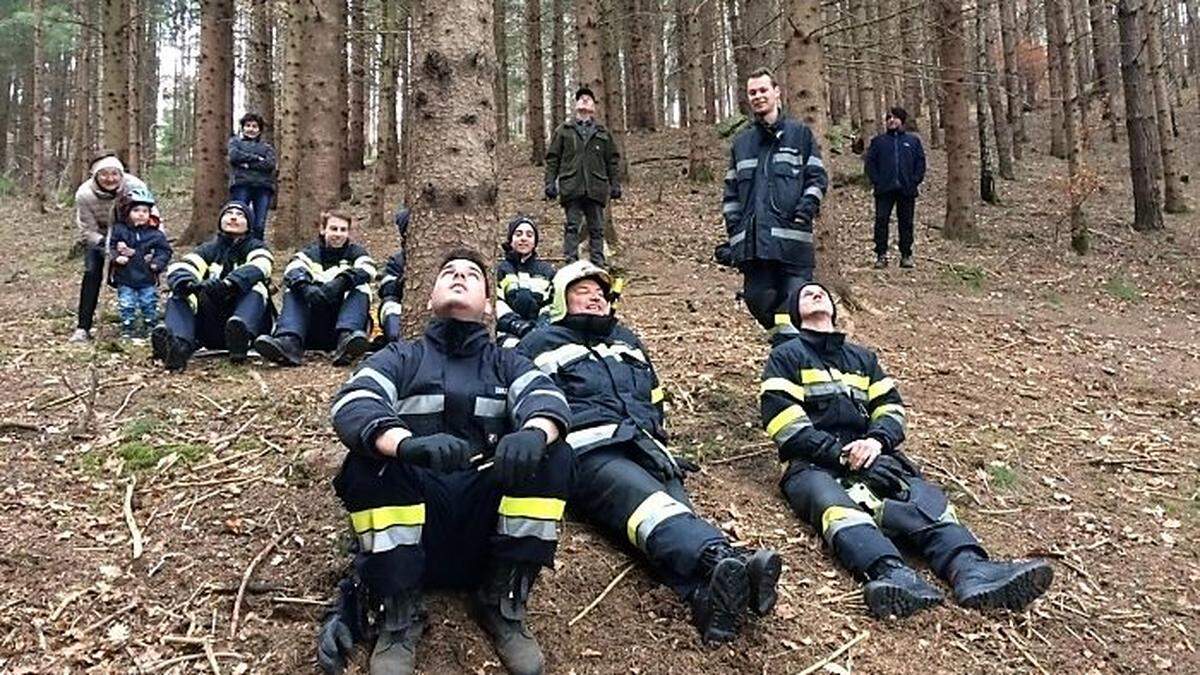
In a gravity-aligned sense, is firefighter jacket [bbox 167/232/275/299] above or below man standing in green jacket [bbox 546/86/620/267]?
below

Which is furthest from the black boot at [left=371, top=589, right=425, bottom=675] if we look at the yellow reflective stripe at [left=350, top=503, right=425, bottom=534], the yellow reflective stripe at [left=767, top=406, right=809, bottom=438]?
the yellow reflective stripe at [left=767, top=406, right=809, bottom=438]

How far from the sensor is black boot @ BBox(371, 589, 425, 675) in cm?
325

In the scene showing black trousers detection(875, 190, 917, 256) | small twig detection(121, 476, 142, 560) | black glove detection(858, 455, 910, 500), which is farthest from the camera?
black trousers detection(875, 190, 917, 256)

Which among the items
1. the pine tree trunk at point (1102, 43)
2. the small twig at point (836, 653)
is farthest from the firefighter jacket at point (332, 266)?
the pine tree trunk at point (1102, 43)

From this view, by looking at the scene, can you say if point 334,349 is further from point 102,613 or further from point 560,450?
point 560,450

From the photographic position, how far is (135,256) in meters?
7.56

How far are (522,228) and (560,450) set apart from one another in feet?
13.0

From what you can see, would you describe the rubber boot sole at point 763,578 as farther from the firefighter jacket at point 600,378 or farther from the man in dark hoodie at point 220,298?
the man in dark hoodie at point 220,298

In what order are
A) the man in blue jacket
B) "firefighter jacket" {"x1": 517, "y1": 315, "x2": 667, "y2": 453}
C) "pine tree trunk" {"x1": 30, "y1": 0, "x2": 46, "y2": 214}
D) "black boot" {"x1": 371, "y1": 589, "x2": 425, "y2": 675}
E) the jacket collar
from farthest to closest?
"pine tree trunk" {"x1": 30, "y1": 0, "x2": 46, "y2": 214}
the man in blue jacket
"firefighter jacket" {"x1": 517, "y1": 315, "x2": 667, "y2": 453}
the jacket collar
"black boot" {"x1": 371, "y1": 589, "x2": 425, "y2": 675}

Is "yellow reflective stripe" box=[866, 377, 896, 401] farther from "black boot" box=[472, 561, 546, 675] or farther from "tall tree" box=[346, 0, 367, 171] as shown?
"tall tree" box=[346, 0, 367, 171]

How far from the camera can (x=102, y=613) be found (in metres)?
3.62

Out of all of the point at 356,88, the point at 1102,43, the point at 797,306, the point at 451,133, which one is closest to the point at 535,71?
the point at 356,88

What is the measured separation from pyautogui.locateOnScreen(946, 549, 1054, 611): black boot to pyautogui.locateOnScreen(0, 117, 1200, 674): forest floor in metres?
0.09

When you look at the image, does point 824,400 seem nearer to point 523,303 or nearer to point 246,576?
point 523,303
